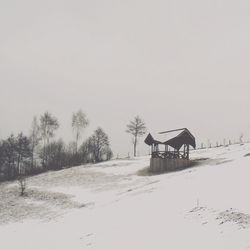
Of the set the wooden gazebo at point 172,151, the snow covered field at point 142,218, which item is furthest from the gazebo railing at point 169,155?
the snow covered field at point 142,218

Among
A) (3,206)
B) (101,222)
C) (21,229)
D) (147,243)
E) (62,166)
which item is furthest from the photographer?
(62,166)

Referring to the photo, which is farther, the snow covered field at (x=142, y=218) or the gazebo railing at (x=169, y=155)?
the gazebo railing at (x=169, y=155)

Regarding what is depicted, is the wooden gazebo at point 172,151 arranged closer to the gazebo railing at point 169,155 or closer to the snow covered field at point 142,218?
the gazebo railing at point 169,155

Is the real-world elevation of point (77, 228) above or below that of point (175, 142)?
below

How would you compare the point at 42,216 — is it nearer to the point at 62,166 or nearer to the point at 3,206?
the point at 3,206

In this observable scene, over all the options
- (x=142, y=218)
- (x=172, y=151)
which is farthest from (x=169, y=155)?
(x=142, y=218)

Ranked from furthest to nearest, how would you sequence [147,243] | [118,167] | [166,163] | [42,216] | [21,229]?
[118,167]
[166,163]
[42,216]
[21,229]
[147,243]

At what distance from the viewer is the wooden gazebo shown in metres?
48.7

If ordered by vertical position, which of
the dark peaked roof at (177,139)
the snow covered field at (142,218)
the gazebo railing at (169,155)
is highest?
the dark peaked roof at (177,139)

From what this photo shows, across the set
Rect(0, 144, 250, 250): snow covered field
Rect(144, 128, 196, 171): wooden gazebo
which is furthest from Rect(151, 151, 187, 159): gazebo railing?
Rect(0, 144, 250, 250): snow covered field

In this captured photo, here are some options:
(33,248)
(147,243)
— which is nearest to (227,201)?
(147,243)

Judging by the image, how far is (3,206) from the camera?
37.2 metres

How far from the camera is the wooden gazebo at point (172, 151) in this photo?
48719 mm

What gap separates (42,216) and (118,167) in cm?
2582
